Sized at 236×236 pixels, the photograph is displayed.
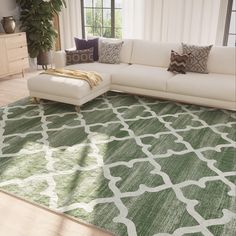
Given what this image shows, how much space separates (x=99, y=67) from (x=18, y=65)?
182cm

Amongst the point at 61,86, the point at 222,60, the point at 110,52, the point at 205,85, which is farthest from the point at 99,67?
the point at 222,60

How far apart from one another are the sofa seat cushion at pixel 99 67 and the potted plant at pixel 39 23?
1569 mm

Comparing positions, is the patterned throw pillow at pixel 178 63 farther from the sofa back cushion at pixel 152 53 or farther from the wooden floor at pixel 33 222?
the wooden floor at pixel 33 222

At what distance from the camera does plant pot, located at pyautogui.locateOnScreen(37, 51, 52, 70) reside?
19.9 ft

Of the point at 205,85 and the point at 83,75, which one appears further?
the point at 83,75

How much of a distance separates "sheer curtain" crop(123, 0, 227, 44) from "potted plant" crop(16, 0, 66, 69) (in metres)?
1.43

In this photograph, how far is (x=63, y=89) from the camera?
3.83 m

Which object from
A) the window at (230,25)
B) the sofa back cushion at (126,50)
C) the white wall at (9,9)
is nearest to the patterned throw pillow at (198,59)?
the sofa back cushion at (126,50)

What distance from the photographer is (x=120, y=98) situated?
14.6 feet

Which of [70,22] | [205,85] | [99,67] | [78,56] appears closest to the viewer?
[205,85]

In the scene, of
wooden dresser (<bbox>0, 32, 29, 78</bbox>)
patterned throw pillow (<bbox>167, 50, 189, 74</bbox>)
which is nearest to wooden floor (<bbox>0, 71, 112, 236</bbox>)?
patterned throw pillow (<bbox>167, 50, 189, 74</bbox>)

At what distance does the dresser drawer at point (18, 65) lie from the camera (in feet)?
17.7

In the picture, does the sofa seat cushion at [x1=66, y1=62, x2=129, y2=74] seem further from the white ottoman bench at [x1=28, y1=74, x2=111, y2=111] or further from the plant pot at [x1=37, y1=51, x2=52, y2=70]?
the plant pot at [x1=37, y1=51, x2=52, y2=70]

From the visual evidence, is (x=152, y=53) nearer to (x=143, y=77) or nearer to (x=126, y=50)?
(x=126, y=50)
